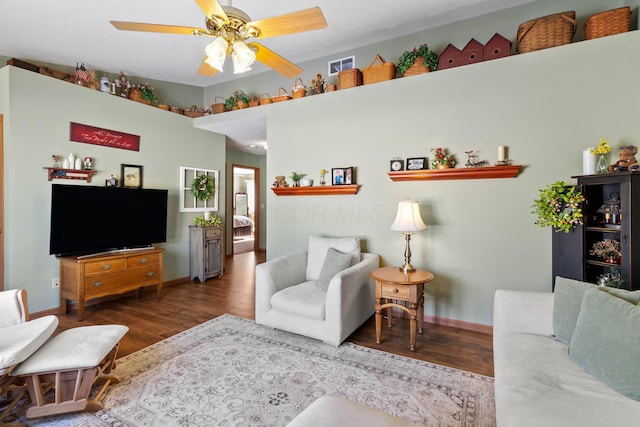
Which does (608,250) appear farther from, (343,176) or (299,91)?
(299,91)

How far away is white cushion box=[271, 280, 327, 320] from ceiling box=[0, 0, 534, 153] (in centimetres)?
281

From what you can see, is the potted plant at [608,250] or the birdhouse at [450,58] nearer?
the potted plant at [608,250]

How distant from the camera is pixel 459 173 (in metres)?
2.99

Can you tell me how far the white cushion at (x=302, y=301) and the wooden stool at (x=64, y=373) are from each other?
1.33m

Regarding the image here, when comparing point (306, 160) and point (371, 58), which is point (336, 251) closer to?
point (306, 160)

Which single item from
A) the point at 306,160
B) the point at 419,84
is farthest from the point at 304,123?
the point at 419,84

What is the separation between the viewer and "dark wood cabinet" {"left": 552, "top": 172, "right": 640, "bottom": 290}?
6.78 feet

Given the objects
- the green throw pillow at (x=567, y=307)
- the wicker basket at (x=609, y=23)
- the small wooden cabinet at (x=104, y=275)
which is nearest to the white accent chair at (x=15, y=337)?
the small wooden cabinet at (x=104, y=275)

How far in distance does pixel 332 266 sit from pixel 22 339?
2.29 meters

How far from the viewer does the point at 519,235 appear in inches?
112

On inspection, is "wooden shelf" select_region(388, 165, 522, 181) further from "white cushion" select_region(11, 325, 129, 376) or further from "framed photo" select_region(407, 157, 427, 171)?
"white cushion" select_region(11, 325, 129, 376)

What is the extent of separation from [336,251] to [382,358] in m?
1.13

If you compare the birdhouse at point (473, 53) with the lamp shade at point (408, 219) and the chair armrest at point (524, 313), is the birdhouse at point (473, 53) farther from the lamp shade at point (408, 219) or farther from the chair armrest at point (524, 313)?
the chair armrest at point (524, 313)

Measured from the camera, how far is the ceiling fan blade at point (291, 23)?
5.99 ft
